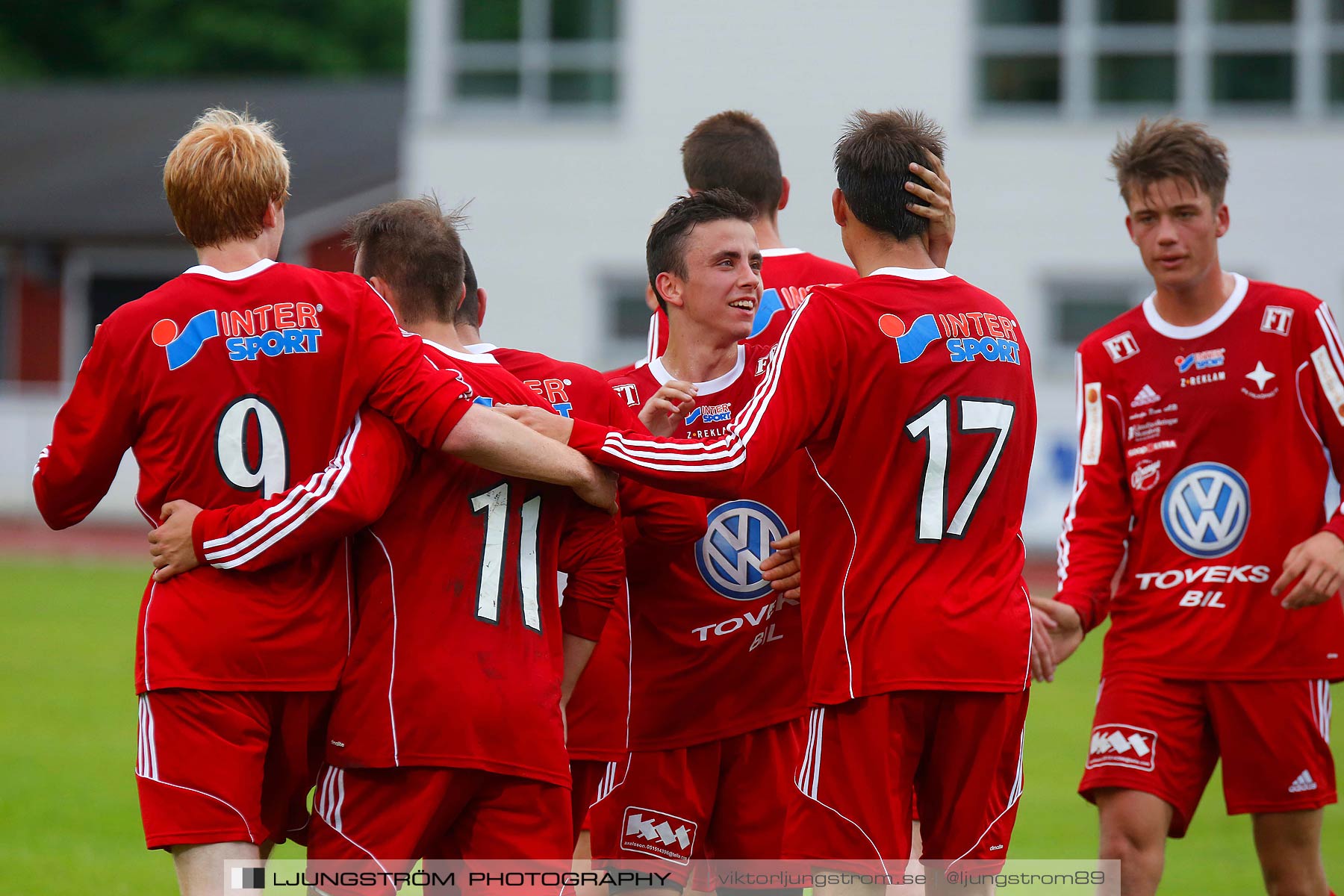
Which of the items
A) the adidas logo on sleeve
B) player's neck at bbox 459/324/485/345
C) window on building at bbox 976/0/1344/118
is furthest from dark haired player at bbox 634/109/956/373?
window on building at bbox 976/0/1344/118

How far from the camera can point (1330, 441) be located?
507 centimetres

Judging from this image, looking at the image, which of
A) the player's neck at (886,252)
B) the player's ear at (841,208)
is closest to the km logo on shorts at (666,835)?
the player's neck at (886,252)

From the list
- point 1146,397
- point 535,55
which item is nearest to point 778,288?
point 1146,397

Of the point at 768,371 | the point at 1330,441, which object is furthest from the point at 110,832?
the point at 1330,441

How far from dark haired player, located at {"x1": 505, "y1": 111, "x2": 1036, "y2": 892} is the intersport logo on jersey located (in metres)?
0.61

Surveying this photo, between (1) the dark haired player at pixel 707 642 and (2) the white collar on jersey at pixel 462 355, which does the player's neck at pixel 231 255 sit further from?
(1) the dark haired player at pixel 707 642

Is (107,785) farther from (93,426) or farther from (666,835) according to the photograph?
(93,426)

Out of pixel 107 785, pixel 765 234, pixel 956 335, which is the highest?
pixel 765 234

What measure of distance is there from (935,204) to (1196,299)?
1.57 m

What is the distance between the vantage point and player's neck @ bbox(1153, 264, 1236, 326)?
5234 mm

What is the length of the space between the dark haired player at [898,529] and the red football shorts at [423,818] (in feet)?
2.30

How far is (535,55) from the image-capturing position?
21422mm

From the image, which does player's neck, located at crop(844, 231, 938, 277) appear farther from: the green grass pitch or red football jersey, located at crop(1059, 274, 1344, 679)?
the green grass pitch

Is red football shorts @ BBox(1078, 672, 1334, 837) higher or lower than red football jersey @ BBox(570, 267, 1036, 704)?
lower
